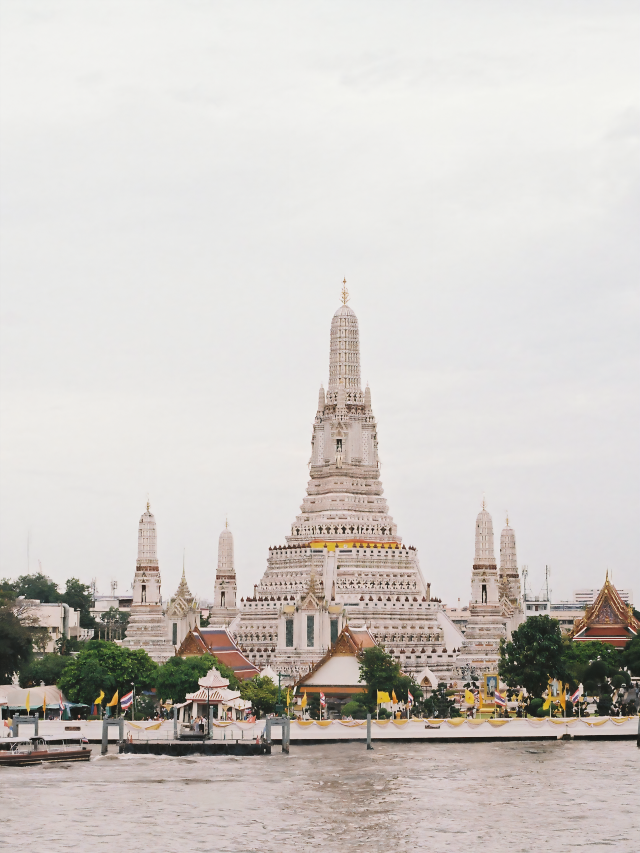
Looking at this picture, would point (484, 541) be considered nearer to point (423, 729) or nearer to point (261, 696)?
point (261, 696)

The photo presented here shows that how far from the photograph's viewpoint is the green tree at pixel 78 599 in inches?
6102

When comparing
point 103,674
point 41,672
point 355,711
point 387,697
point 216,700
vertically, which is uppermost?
point 41,672

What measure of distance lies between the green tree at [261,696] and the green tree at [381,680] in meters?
5.05

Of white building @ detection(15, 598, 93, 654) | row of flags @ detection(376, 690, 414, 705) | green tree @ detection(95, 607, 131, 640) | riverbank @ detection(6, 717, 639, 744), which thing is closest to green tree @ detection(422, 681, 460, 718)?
row of flags @ detection(376, 690, 414, 705)

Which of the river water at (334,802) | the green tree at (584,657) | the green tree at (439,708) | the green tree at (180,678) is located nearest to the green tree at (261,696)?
the green tree at (180,678)

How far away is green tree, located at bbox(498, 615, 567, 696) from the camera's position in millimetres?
91500

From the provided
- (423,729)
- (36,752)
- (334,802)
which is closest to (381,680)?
(423,729)

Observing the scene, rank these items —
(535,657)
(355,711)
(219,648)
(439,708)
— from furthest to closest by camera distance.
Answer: (219,648), (535,657), (355,711), (439,708)

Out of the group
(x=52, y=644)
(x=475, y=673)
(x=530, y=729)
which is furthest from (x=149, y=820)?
(x=52, y=644)

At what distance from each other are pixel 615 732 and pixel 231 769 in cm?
2265

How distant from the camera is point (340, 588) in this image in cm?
11044

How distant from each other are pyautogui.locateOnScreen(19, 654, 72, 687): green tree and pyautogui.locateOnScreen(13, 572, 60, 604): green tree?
47.0 m

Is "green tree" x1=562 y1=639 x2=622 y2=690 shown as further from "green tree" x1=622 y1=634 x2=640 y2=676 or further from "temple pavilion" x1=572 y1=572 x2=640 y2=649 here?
"temple pavilion" x1=572 y1=572 x2=640 y2=649

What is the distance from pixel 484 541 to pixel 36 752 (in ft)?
158
